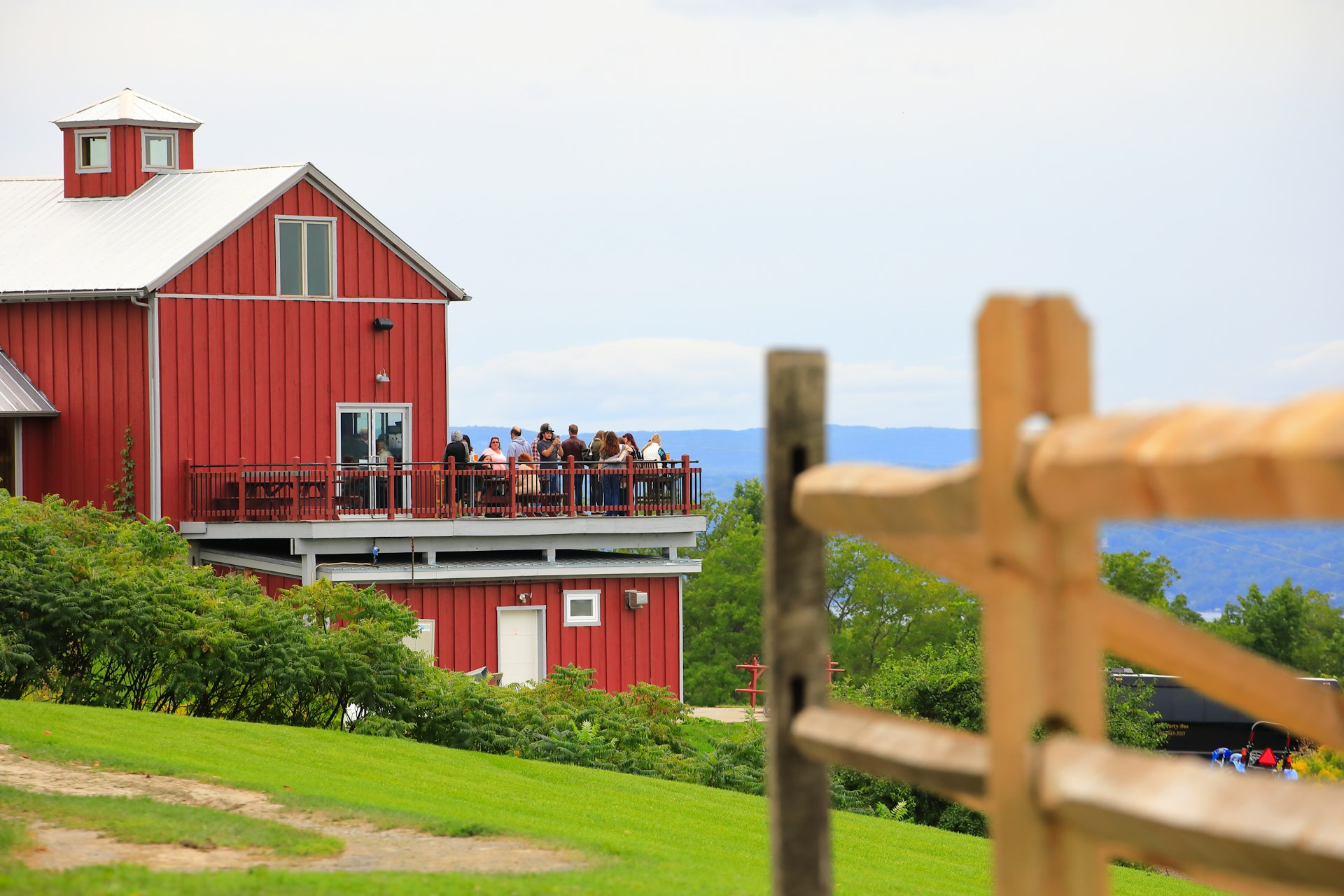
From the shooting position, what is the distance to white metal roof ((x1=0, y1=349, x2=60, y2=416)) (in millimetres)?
28656

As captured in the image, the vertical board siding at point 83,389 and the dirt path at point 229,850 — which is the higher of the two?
the vertical board siding at point 83,389

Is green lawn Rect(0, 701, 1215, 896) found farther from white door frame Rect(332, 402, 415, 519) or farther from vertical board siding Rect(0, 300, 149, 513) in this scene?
white door frame Rect(332, 402, 415, 519)

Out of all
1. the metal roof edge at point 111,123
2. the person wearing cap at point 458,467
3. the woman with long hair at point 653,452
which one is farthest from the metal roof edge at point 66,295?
the woman with long hair at point 653,452

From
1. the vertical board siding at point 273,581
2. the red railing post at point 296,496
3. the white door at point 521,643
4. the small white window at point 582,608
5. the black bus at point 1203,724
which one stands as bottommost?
the black bus at point 1203,724

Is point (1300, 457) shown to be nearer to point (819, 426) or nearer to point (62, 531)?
point (819, 426)

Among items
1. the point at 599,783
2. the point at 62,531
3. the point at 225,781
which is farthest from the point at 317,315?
the point at 225,781

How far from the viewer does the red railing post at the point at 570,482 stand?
89.0ft

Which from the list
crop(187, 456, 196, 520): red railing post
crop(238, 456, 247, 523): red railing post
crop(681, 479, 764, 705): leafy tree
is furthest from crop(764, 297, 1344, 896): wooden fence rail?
crop(681, 479, 764, 705): leafy tree

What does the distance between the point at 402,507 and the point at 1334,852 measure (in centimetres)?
2515

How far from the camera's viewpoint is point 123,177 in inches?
1283

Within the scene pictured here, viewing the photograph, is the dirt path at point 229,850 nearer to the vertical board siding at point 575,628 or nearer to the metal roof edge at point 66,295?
the vertical board siding at point 575,628

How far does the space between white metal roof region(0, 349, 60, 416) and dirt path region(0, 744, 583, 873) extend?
1880 cm

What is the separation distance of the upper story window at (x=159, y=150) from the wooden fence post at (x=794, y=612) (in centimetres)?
3130

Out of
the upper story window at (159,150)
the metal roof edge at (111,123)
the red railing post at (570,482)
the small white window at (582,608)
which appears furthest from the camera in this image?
the upper story window at (159,150)
